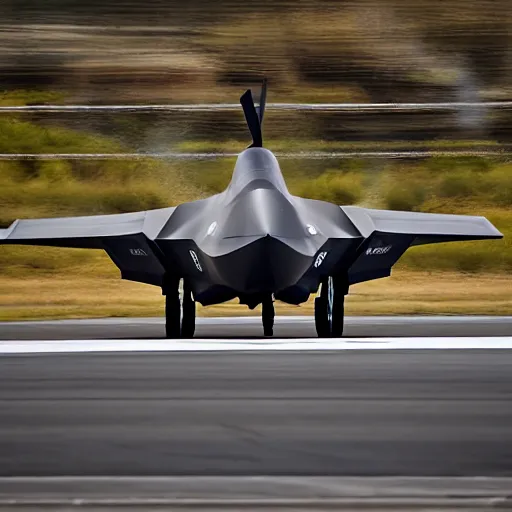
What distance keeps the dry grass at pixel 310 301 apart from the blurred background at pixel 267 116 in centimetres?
26

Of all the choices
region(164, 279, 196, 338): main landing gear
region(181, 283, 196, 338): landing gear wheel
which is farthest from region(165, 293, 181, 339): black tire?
region(181, 283, 196, 338): landing gear wheel

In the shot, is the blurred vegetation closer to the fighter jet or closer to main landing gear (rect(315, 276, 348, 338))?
the fighter jet

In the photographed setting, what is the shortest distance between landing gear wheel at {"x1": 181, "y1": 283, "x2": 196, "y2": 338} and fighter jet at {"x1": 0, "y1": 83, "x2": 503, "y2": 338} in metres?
0.01

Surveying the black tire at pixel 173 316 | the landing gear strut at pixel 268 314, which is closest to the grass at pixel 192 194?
the landing gear strut at pixel 268 314

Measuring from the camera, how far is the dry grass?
Result: 4488cm

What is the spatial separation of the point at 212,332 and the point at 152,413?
15276 mm

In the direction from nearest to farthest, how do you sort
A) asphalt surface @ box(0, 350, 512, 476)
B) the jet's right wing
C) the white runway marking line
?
asphalt surface @ box(0, 350, 512, 476) < the white runway marking line < the jet's right wing

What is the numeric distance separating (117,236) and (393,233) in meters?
3.83

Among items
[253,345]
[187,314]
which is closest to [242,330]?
[187,314]

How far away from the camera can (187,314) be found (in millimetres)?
21922

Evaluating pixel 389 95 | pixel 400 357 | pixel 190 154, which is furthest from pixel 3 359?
pixel 389 95

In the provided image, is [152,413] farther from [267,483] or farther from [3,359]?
[3,359]

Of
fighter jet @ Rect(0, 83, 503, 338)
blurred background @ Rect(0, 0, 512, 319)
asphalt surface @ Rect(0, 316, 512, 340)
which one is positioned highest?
fighter jet @ Rect(0, 83, 503, 338)

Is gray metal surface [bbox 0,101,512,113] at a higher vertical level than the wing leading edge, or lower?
lower
